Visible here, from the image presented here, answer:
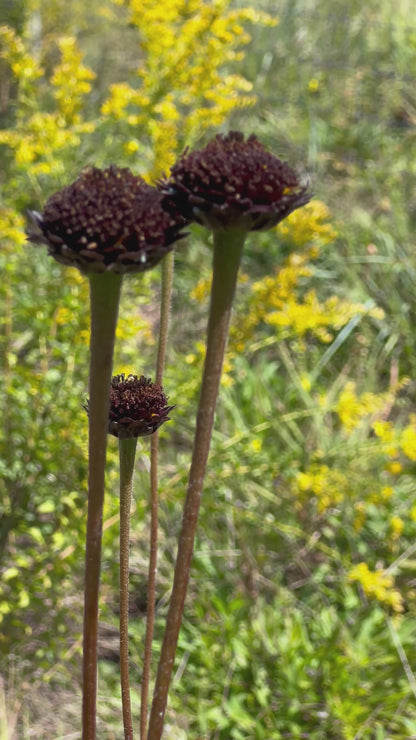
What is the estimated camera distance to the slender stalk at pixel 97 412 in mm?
684

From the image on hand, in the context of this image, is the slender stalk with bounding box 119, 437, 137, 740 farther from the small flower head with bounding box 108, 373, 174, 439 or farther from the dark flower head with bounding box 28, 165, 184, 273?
the dark flower head with bounding box 28, 165, 184, 273

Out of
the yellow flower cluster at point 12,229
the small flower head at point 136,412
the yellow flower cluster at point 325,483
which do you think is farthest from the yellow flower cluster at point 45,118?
the small flower head at point 136,412

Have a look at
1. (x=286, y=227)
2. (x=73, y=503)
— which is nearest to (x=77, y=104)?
(x=286, y=227)

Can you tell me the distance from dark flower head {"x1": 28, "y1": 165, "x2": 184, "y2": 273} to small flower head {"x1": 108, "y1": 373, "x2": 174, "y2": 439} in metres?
0.19

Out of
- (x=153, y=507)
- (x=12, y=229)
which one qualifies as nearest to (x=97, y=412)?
(x=153, y=507)

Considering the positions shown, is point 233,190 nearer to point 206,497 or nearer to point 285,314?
point 285,314

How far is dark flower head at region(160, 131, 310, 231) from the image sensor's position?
0.70 metres

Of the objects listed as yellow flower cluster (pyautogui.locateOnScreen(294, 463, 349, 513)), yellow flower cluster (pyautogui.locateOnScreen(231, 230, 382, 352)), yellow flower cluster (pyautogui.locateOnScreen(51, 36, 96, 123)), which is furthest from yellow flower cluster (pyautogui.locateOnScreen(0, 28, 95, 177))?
yellow flower cluster (pyautogui.locateOnScreen(294, 463, 349, 513))

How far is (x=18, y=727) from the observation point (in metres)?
1.93

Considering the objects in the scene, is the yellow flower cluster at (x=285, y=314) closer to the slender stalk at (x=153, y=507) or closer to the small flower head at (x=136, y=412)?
the slender stalk at (x=153, y=507)

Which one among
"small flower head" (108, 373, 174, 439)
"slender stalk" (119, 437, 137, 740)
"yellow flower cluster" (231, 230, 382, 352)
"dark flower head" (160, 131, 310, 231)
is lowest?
"slender stalk" (119, 437, 137, 740)

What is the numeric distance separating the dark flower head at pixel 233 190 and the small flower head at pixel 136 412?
20 centimetres

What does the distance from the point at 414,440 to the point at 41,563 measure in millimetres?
945

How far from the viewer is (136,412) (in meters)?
0.80
